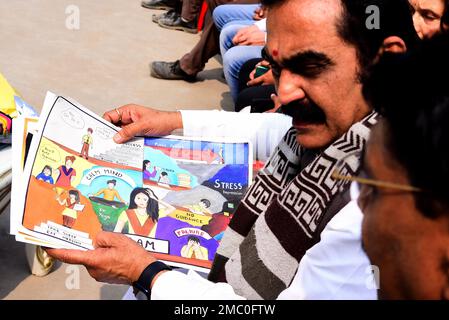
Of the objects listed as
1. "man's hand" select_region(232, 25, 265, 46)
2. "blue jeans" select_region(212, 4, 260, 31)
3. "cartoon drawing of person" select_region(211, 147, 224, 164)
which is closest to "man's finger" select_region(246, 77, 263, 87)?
"man's hand" select_region(232, 25, 265, 46)

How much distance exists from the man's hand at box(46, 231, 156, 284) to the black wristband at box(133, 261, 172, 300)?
23mm

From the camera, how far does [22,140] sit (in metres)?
1.93

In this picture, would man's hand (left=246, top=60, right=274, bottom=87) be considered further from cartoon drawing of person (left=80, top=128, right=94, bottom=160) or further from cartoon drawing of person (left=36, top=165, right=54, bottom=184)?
cartoon drawing of person (left=36, top=165, right=54, bottom=184)

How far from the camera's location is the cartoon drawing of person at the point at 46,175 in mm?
1901

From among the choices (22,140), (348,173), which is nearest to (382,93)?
(348,173)

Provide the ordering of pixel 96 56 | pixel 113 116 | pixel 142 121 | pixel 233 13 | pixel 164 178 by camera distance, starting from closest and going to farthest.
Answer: pixel 164 178 → pixel 142 121 → pixel 113 116 → pixel 233 13 → pixel 96 56

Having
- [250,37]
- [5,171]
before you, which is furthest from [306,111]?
[250,37]

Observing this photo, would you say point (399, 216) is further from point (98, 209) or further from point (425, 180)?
point (98, 209)

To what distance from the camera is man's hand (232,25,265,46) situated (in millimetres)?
4215

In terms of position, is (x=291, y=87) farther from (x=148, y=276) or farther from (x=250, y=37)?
(x=250, y=37)

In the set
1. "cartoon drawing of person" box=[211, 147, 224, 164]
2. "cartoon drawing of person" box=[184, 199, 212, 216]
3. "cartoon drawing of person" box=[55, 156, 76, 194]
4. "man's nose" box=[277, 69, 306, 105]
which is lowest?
"cartoon drawing of person" box=[184, 199, 212, 216]

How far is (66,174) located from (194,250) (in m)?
0.42

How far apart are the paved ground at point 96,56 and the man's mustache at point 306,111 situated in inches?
122

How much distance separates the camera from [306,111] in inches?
65.5
